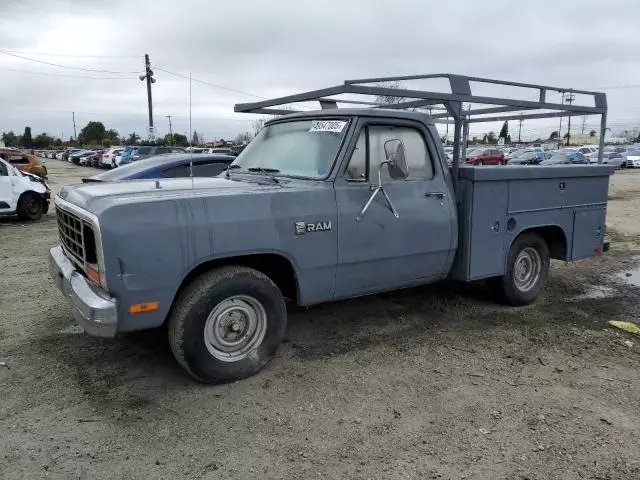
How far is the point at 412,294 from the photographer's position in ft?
20.6

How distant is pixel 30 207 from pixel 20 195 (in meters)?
0.35

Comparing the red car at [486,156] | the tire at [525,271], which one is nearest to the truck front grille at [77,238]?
the tire at [525,271]

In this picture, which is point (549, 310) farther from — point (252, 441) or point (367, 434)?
point (252, 441)

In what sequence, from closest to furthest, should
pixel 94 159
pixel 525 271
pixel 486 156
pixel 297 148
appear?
pixel 297 148 → pixel 525 271 → pixel 486 156 → pixel 94 159

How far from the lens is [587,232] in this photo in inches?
245

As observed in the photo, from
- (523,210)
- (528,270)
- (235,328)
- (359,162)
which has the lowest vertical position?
(528,270)

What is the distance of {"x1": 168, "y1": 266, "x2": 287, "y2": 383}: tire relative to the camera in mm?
3678

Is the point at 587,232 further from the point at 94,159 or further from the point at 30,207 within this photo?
the point at 94,159

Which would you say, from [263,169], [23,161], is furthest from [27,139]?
[263,169]

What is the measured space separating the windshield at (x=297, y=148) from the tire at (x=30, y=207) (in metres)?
9.53

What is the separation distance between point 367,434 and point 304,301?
119 centimetres

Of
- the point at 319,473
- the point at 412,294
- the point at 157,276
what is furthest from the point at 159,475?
the point at 412,294

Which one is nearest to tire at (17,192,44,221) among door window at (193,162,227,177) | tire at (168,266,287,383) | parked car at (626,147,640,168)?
door window at (193,162,227,177)

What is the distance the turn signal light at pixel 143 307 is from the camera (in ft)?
11.2
